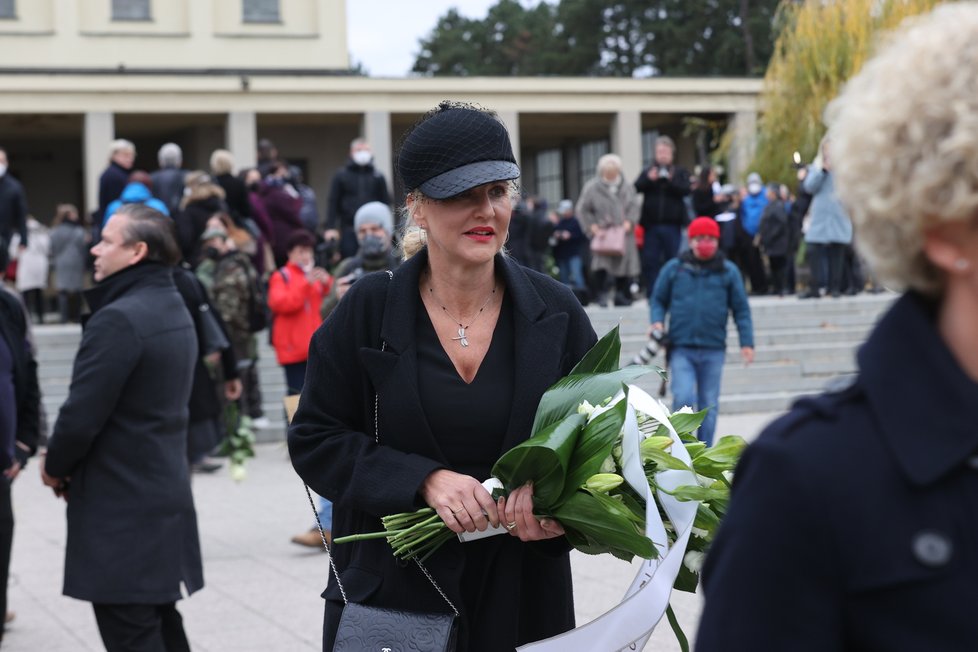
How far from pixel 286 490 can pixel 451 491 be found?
852 cm

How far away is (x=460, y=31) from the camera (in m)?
Answer: 80.2

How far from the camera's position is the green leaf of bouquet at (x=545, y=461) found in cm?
304

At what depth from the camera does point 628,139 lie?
33906mm

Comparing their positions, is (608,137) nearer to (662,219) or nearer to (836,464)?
(662,219)

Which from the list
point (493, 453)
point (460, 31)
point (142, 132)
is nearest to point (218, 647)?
point (493, 453)

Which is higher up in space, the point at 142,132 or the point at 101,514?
the point at 142,132

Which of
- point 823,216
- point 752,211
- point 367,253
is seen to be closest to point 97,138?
point 752,211

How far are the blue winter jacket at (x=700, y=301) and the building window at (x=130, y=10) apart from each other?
2467 cm

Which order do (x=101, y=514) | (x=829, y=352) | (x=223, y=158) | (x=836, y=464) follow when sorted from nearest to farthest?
(x=836, y=464) → (x=101, y=514) → (x=223, y=158) → (x=829, y=352)

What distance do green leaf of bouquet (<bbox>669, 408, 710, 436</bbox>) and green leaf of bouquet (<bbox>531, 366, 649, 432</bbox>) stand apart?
0.25 metres

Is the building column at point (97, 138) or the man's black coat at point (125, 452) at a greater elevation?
the building column at point (97, 138)

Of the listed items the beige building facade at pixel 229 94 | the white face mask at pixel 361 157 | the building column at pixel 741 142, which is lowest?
the white face mask at pixel 361 157

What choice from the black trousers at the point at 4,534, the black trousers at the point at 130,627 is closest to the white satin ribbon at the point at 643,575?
the black trousers at the point at 130,627

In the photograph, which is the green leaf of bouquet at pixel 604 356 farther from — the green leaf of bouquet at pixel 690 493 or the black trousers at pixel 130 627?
the black trousers at pixel 130 627
